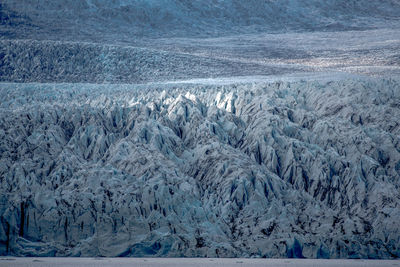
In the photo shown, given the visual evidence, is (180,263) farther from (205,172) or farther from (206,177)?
(205,172)

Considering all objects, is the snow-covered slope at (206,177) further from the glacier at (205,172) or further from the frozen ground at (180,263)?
the frozen ground at (180,263)

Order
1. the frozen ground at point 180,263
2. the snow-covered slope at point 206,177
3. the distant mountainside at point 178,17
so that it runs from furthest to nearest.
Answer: the distant mountainside at point 178,17, the snow-covered slope at point 206,177, the frozen ground at point 180,263

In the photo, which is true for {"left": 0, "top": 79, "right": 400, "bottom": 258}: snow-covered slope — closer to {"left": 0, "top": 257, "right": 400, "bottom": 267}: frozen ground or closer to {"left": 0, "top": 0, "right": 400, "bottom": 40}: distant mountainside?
{"left": 0, "top": 257, "right": 400, "bottom": 267}: frozen ground

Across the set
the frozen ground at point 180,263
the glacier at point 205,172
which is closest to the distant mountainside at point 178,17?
the glacier at point 205,172

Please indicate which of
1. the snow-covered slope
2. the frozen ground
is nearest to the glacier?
the snow-covered slope

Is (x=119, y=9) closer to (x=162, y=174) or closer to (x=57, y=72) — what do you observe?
(x=57, y=72)

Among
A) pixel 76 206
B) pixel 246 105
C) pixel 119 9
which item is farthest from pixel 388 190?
pixel 119 9

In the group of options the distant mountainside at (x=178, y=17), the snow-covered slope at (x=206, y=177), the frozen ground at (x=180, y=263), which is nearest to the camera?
the frozen ground at (x=180, y=263)

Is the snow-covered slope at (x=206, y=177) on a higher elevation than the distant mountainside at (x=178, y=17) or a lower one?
higher
